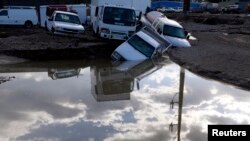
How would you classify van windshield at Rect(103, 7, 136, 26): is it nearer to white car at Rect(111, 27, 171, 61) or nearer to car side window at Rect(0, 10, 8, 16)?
white car at Rect(111, 27, 171, 61)

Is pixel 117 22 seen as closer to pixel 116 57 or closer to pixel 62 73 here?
pixel 116 57

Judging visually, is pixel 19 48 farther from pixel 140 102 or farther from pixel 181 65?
pixel 140 102

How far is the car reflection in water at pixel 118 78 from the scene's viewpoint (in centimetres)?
1352

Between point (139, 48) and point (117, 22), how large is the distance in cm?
272

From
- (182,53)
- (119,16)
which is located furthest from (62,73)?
(182,53)

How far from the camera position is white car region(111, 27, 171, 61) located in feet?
66.3

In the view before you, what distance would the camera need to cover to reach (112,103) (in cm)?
1225

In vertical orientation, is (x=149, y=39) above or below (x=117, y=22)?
below

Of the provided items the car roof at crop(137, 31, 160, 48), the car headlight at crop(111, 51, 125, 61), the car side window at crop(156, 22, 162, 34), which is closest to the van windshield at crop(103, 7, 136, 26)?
the car roof at crop(137, 31, 160, 48)

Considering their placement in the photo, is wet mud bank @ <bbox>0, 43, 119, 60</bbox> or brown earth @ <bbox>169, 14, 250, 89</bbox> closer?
brown earth @ <bbox>169, 14, 250, 89</bbox>

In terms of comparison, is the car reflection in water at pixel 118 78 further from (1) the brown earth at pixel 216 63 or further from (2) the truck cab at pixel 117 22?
(2) the truck cab at pixel 117 22

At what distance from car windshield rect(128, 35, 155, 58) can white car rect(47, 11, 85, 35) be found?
6136 millimetres

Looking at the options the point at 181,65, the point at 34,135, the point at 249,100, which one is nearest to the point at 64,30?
the point at 181,65

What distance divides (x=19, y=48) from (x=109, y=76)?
6.87m
